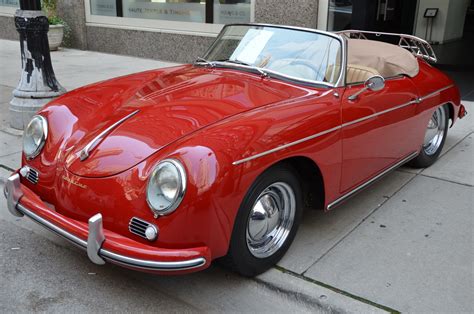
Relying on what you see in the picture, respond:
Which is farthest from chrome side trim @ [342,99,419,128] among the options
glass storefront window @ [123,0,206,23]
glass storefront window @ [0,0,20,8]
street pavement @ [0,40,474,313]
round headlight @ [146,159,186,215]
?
glass storefront window @ [0,0,20,8]

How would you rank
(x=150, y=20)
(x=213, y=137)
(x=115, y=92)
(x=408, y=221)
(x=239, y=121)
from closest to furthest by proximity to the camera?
(x=213, y=137) → (x=239, y=121) → (x=115, y=92) → (x=408, y=221) → (x=150, y=20)

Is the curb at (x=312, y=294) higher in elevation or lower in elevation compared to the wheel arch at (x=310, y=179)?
lower

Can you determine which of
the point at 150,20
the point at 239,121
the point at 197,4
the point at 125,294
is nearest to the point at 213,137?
the point at 239,121

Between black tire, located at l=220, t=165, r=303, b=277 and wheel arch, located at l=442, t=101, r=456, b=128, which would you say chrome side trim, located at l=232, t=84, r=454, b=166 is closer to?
black tire, located at l=220, t=165, r=303, b=277

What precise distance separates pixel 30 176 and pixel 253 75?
5.67 feet

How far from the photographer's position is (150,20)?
11.7 meters

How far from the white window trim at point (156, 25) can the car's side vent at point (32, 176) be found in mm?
7494

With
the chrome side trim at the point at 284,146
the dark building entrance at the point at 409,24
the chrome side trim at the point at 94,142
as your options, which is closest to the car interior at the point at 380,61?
the chrome side trim at the point at 284,146

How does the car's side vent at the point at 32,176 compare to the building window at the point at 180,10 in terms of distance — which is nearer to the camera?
the car's side vent at the point at 32,176

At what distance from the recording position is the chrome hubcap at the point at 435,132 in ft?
16.5

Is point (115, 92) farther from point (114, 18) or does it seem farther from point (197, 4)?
point (114, 18)

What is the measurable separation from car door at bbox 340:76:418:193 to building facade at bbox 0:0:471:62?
Answer: 5.21 metres

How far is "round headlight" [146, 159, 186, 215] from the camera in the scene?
8.17ft

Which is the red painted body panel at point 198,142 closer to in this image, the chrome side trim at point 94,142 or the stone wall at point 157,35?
the chrome side trim at point 94,142
